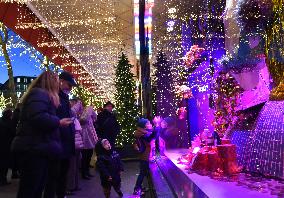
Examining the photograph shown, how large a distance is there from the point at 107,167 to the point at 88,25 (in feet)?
49.9

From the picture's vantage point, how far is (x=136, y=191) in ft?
26.2

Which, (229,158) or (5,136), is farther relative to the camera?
(5,136)

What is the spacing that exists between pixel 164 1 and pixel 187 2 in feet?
6.38

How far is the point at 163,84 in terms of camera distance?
68.9 ft

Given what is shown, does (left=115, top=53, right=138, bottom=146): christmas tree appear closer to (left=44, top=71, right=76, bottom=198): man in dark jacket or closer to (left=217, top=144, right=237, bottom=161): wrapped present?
(left=217, top=144, right=237, bottom=161): wrapped present

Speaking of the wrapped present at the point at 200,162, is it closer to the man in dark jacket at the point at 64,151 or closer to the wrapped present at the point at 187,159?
the wrapped present at the point at 187,159

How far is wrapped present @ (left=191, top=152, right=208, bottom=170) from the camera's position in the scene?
27.6 feet

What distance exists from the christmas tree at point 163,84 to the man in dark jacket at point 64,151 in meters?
14.0

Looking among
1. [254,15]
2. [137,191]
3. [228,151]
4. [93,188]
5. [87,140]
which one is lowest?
[93,188]

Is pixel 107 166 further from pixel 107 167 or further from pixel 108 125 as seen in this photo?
pixel 108 125

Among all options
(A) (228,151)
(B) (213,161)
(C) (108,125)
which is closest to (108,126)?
(C) (108,125)

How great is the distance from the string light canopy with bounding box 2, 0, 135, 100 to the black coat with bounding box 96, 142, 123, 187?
1113 centimetres

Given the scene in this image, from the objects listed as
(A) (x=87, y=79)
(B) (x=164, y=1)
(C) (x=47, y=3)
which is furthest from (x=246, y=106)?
(A) (x=87, y=79)

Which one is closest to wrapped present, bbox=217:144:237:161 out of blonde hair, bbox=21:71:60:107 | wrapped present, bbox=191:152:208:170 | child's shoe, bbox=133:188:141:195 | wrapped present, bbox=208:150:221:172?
wrapped present, bbox=208:150:221:172
